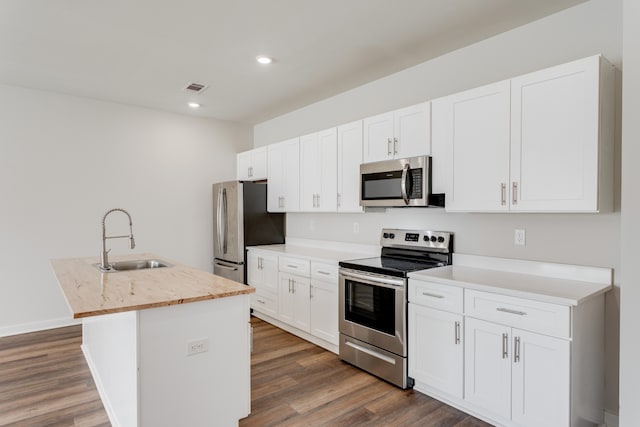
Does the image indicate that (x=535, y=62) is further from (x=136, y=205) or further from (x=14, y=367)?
(x=14, y=367)

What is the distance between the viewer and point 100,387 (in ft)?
8.87

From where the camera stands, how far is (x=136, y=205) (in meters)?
4.75

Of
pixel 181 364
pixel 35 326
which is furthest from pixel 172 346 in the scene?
pixel 35 326

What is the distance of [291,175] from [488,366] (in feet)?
9.58

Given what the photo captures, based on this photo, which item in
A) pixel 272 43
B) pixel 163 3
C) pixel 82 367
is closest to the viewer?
pixel 163 3

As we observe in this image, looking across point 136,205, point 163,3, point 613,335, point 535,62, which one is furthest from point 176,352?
point 136,205

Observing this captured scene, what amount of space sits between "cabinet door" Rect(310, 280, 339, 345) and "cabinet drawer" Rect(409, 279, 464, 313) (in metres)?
0.89

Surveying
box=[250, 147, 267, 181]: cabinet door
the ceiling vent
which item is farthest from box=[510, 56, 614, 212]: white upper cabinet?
box=[250, 147, 267, 181]: cabinet door

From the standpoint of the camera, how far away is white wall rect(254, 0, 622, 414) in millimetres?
2268

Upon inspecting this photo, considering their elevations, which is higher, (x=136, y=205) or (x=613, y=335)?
(x=136, y=205)

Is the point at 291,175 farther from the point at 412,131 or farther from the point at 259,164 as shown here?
the point at 412,131

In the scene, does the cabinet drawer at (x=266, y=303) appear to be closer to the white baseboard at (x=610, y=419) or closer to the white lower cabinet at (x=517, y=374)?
the white lower cabinet at (x=517, y=374)

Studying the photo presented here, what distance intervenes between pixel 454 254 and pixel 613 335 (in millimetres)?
1123

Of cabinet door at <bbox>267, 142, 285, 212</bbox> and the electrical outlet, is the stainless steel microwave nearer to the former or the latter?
cabinet door at <bbox>267, 142, 285, 212</bbox>
